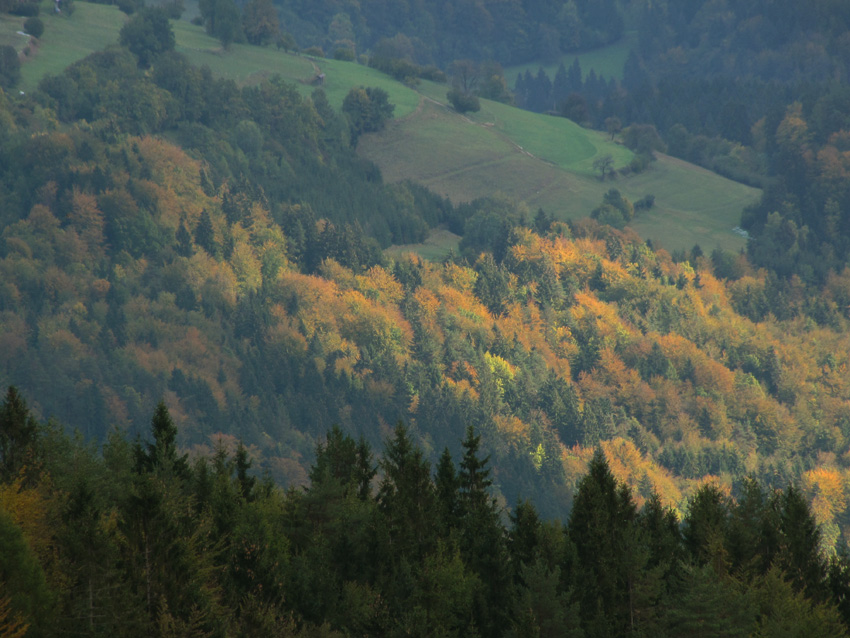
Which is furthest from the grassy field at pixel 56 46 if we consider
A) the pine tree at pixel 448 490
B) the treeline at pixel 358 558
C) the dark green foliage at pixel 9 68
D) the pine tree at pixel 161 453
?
the pine tree at pixel 448 490

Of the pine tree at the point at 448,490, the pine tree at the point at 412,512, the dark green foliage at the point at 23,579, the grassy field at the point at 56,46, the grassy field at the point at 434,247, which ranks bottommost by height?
the grassy field at the point at 434,247

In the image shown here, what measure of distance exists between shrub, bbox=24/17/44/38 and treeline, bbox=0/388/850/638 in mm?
133508

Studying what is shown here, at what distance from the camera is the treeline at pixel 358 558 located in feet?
135

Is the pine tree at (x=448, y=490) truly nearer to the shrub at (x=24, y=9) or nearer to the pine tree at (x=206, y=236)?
the pine tree at (x=206, y=236)

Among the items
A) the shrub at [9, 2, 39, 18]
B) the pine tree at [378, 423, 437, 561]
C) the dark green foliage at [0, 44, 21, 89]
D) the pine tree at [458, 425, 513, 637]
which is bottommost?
the dark green foliage at [0, 44, 21, 89]

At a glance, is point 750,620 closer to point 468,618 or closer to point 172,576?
point 468,618

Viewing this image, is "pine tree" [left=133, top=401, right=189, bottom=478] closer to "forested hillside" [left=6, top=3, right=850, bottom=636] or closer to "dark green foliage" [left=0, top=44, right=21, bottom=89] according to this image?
"forested hillside" [left=6, top=3, right=850, bottom=636]

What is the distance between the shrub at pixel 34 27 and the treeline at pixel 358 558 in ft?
438

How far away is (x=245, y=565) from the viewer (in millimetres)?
48875

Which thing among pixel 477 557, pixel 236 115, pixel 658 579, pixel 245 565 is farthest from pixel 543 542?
pixel 236 115

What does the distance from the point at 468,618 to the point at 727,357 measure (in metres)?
135

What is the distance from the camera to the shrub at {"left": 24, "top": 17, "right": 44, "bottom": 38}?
18475 centimetres

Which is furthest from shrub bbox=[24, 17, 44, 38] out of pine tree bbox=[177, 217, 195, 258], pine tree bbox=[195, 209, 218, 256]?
pine tree bbox=[195, 209, 218, 256]

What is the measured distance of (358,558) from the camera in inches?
2251
